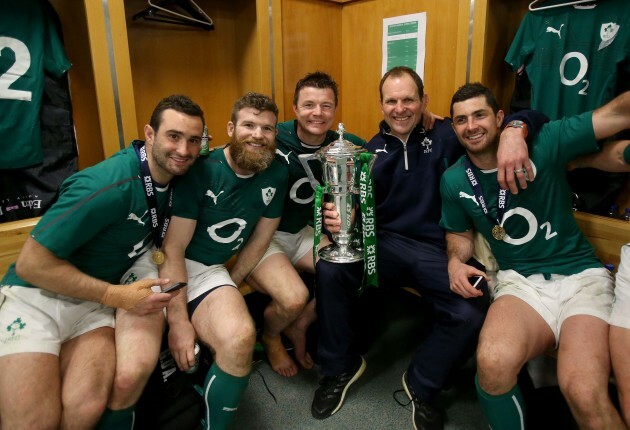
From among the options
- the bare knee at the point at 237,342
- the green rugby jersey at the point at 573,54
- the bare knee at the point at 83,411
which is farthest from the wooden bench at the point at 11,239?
the green rugby jersey at the point at 573,54

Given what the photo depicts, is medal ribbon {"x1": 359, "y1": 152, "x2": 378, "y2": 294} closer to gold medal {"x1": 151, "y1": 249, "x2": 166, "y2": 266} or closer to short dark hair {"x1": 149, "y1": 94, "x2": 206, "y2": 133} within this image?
short dark hair {"x1": 149, "y1": 94, "x2": 206, "y2": 133}

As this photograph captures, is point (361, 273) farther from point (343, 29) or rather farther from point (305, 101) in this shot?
point (343, 29)

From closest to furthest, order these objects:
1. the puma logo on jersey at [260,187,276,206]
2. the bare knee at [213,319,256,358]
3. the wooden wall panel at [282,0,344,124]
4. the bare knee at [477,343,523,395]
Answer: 1. the bare knee at [477,343,523,395]
2. the bare knee at [213,319,256,358]
3. the puma logo on jersey at [260,187,276,206]
4. the wooden wall panel at [282,0,344,124]

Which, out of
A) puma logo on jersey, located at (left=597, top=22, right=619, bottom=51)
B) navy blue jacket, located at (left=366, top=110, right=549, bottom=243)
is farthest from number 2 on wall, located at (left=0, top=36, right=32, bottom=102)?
puma logo on jersey, located at (left=597, top=22, right=619, bottom=51)

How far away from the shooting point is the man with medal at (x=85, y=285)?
1250 mm

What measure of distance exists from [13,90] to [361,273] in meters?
1.55

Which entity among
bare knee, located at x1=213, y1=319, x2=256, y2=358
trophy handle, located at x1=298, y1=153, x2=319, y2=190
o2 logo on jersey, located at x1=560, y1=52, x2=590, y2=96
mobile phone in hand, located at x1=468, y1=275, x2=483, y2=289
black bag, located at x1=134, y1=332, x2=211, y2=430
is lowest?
black bag, located at x1=134, y1=332, x2=211, y2=430

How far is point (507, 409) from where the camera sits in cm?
137

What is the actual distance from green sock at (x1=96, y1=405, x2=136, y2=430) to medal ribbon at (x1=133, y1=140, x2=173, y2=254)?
587 millimetres

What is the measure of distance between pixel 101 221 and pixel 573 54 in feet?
6.49

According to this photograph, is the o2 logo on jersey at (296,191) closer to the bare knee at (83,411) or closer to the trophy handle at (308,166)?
the trophy handle at (308,166)

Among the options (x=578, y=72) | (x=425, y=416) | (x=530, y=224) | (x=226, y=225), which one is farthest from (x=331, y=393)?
(x=578, y=72)

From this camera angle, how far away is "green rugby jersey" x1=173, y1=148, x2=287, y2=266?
5.59 feet

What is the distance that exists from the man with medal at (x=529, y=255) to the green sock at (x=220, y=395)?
0.83m
